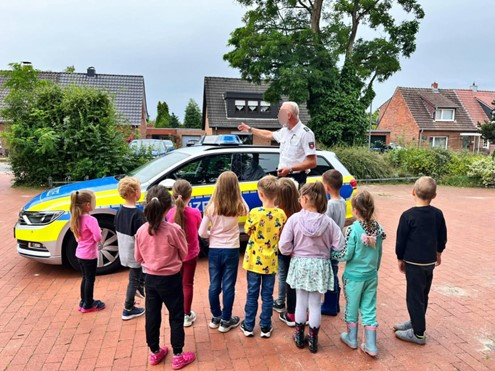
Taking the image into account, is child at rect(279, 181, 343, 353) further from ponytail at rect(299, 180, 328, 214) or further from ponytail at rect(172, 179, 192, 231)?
ponytail at rect(172, 179, 192, 231)

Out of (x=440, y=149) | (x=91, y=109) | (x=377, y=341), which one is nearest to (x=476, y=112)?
(x=440, y=149)

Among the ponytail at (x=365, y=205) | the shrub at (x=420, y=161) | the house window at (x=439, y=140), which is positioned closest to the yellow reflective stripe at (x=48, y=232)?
the ponytail at (x=365, y=205)

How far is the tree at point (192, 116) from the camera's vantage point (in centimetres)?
5156

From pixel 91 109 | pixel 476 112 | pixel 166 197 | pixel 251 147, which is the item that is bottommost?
pixel 166 197

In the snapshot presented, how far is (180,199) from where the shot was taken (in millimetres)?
3188

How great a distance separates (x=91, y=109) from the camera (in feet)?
35.6

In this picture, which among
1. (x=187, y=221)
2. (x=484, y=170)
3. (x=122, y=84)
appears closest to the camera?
(x=187, y=221)

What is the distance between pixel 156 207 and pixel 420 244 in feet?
7.26

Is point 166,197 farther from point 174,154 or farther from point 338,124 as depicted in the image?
point 338,124

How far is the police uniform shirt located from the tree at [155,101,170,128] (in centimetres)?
4839

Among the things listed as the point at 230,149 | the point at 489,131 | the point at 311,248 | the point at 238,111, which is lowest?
the point at 311,248

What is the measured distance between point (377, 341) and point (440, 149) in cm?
1661

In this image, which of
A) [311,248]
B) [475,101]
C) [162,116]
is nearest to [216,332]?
[311,248]

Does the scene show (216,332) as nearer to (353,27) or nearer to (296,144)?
(296,144)
